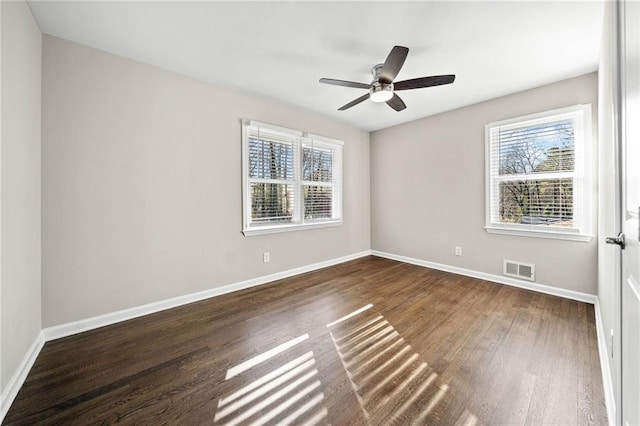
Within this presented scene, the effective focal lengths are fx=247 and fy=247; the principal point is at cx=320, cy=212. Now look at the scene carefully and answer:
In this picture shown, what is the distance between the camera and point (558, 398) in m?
1.42

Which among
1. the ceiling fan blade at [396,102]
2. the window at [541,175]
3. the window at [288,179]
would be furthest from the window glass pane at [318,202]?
the window at [541,175]

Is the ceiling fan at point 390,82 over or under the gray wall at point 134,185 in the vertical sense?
over

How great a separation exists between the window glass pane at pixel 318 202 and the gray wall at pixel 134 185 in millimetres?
948

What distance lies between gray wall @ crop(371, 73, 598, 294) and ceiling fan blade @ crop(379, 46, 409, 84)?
198cm

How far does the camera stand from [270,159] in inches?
138

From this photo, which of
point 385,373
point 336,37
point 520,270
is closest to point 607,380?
point 385,373

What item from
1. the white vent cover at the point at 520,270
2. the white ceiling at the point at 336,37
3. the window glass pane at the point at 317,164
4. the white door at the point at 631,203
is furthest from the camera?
the window glass pane at the point at 317,164

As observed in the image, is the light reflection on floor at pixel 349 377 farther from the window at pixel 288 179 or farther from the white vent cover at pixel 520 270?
the white vent cover at pixel 520 270

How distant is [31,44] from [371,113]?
362 centimetres

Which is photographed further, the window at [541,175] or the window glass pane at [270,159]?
the window glass pane at [270,159]

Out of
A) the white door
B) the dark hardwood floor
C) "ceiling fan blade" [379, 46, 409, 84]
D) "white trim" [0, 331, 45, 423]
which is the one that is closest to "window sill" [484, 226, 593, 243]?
the dark hardwood floor

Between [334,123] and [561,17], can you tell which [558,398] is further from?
[334,123]

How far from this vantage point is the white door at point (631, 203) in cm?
77

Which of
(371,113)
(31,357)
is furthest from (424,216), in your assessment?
(31,357)
